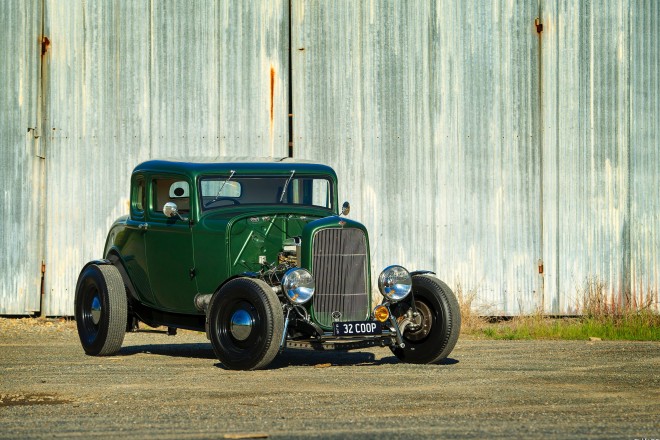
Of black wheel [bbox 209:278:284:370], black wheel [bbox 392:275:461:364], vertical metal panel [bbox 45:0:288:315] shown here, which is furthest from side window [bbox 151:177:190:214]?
vertical metal panel [bbox 45:0:288:315]

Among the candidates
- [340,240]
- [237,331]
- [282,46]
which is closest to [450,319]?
[340,240]

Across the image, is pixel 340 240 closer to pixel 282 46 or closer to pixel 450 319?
pixel 450 319

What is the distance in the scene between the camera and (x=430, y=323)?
1055cm

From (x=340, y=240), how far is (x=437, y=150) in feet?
18.4

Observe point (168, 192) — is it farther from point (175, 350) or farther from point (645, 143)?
point (645, 143)

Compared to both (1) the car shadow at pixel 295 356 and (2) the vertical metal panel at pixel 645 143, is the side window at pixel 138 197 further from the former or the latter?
(2) the vertical metal panel at pixel 645 143

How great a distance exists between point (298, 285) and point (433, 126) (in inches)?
253

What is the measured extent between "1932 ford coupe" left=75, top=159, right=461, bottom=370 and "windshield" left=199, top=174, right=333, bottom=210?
10 millimetres

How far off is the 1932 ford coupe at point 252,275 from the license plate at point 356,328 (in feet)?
0.04

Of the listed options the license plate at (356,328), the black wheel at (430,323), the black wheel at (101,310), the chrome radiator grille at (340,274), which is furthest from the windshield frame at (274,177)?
the license plate at (356,328)

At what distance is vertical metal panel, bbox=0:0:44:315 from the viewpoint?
51.6 ft

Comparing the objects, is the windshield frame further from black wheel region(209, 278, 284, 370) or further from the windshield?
black wheel region(209, 278, 284, 370)

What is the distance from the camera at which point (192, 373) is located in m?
9.95

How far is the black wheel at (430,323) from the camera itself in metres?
10.4
